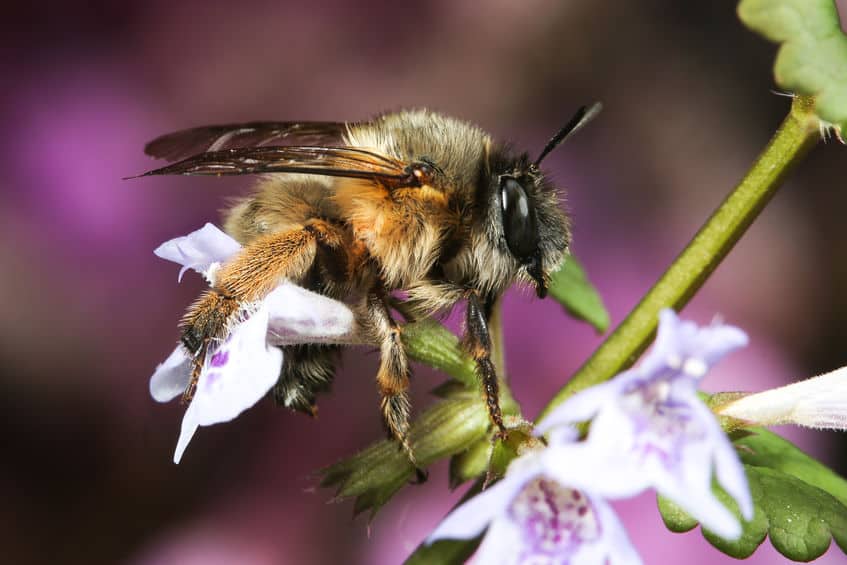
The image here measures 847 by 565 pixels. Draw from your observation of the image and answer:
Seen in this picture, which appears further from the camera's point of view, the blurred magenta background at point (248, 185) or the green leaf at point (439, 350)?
the blurred magenta background at point (248, 185)

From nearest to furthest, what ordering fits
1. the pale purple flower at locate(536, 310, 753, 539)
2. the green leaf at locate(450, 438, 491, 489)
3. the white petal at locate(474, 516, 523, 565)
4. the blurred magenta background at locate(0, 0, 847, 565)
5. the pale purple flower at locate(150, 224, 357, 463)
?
the pale purple flower at locate(536, 310, 753, 539) → the white petal at locate(474, 516, 523, 565) → the pale purple flower at locate(150, 224, 357, 463) → the green leaf at locate(450, 438, 491, 489) → the blurred magenta background at locate(0, 0, 847, 565)

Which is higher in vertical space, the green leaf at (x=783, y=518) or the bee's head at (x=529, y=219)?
the bee's head at (x=529, y=219)

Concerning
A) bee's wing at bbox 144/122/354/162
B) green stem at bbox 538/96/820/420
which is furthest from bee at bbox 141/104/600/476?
bee's wing at bbox 144/122/354/162

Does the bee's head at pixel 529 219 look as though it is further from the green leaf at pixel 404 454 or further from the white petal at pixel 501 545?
the white petal at pixel 501 545

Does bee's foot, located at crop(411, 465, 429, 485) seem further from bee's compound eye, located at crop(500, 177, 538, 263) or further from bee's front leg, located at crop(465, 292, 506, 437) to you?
bee's compound eye, located at crop(500, 177, 538, 263)

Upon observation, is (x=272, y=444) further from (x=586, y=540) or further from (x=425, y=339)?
(x=586, y=540)

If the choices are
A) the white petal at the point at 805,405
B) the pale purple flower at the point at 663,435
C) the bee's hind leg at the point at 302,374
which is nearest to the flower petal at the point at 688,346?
the pale purple flower at the point at 663,435
